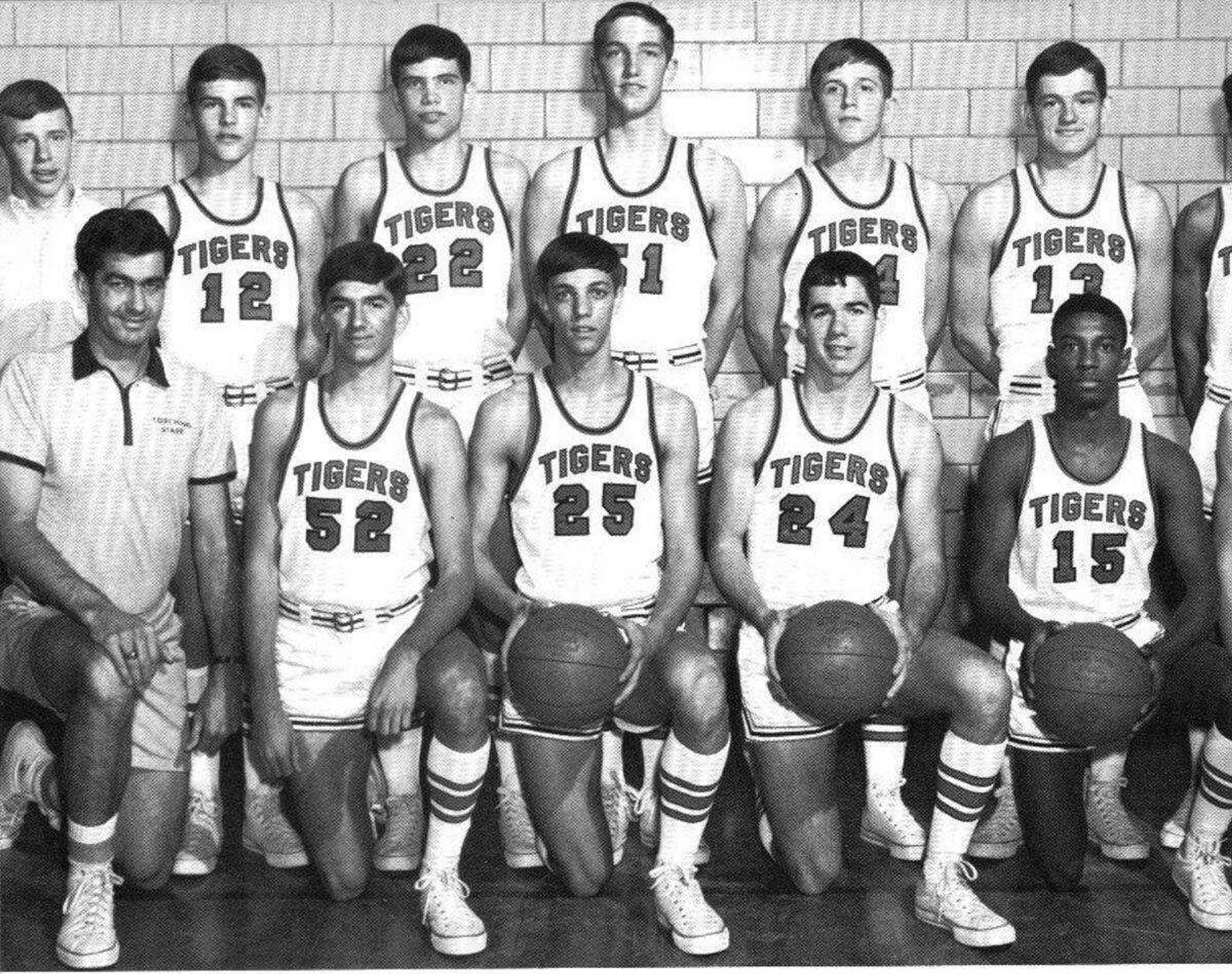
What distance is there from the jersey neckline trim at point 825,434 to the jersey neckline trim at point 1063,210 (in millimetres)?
1157

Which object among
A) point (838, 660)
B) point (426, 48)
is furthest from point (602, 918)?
point (426, 48)

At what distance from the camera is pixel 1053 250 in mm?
6285

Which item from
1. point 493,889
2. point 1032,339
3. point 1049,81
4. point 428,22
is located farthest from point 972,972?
point 428,22

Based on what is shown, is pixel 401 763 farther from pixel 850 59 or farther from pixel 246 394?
pixel 850 59

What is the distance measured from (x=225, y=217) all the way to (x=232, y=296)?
0.28 metres

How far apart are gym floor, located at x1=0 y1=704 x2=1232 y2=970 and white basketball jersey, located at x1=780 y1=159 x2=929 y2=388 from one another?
1565mm

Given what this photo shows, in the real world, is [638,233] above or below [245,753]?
above

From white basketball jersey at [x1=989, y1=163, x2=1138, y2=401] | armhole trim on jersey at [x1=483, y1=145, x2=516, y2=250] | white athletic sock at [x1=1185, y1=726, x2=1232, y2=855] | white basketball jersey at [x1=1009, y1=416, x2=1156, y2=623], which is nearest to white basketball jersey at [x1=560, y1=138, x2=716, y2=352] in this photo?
armhole trim on jersey at [x1=483, y1=145, x2=516, y2=250]

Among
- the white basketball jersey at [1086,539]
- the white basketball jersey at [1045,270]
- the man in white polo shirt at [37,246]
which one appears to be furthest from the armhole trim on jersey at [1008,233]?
the man in white polo shirt at [37,246]

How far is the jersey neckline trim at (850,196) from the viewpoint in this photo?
6312 millimetres

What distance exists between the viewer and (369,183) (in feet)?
20.6

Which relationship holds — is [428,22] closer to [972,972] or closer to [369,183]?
[369,183]

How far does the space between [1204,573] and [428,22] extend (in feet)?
12.1

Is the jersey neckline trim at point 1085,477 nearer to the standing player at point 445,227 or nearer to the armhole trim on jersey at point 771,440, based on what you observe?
the armhole trim on jersey at point 771,440
